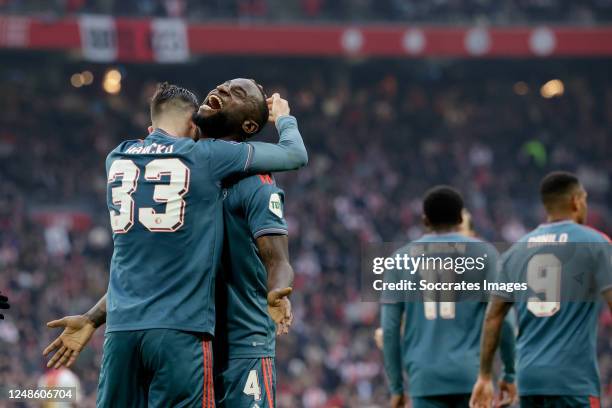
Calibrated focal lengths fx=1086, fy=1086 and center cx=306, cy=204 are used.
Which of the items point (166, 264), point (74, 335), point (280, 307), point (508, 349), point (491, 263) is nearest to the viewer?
point (280, 307)

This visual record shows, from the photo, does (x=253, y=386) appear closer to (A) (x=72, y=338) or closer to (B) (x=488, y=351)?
(A) (x=72, y=338)

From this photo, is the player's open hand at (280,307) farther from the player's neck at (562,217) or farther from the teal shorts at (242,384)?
the player's neck at (562,217)

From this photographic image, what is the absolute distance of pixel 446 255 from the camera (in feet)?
22.4

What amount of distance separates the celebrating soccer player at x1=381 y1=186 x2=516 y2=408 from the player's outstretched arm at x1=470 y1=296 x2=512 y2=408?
47cm

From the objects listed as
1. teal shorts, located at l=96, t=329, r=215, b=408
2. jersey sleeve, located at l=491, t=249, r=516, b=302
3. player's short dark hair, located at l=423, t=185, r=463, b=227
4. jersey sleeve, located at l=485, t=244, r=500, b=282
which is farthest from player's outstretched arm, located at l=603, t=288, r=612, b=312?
teal shorts, located at l=96, t=329, r=215, b=408

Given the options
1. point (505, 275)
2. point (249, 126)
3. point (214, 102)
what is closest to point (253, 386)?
point (249, 126)

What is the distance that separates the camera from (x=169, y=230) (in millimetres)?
4496

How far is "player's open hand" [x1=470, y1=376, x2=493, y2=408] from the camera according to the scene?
621 centimetres

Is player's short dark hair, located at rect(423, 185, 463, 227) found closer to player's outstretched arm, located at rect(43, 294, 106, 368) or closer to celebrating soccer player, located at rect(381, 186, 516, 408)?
celebrating soccer player, located at rect(381, 186, 516, 408)

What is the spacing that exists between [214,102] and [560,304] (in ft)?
8.21

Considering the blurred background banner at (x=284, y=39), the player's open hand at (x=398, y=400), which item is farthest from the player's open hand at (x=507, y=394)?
the blurred background banner at (x=284, y=39)

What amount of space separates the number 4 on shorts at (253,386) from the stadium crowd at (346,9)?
22.7 meters

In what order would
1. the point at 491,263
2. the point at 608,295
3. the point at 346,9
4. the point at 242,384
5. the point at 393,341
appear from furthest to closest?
the point at 346,9 → the point at 393,341 → the point at 491,263 → the point at 608,295 → the point at 242,384

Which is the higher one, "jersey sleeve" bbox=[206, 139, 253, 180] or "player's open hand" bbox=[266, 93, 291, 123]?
"player's open hand" bbox=[266, 93, 291, 123]
